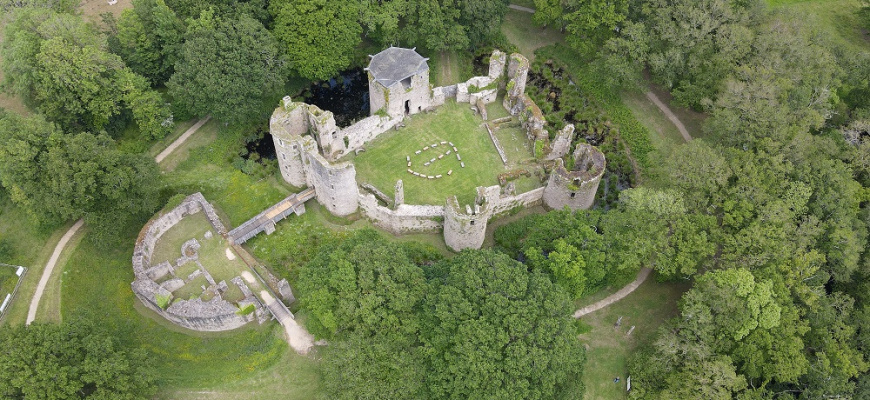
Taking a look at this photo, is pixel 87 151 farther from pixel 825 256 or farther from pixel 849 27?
pixel 849 27

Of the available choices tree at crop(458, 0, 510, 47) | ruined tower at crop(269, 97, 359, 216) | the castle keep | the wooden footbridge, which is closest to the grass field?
the wooden footbridge

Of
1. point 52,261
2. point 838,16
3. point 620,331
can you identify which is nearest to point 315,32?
point 52,261

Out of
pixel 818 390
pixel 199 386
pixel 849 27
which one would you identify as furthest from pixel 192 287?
pixel 849 27

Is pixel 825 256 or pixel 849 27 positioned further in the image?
pixel 849 27

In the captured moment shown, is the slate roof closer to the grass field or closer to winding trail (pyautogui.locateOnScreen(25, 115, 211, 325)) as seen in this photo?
winding trail (pyautogui.locateOnScreen(25, 115, 211, 325))

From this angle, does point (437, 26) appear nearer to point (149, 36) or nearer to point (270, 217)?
point (270, 217)
